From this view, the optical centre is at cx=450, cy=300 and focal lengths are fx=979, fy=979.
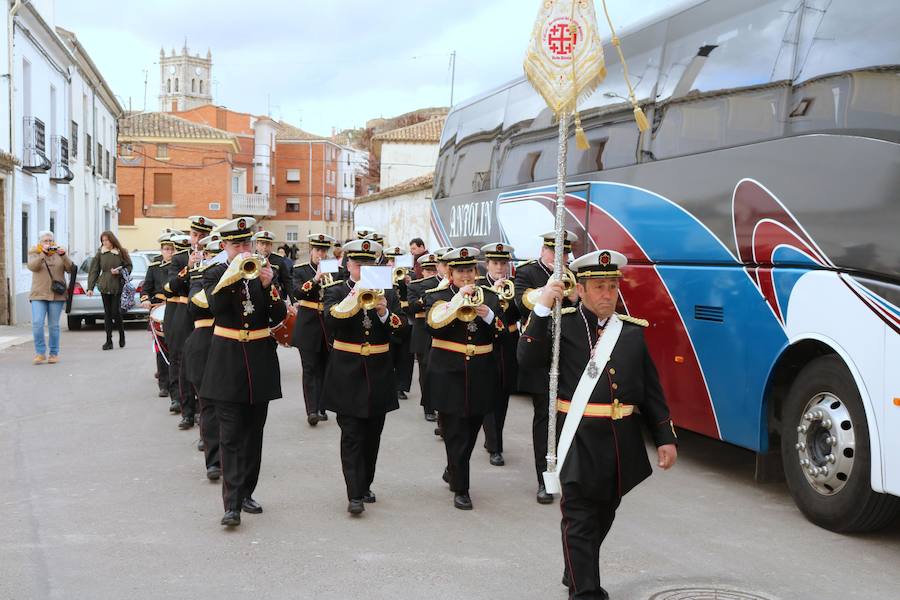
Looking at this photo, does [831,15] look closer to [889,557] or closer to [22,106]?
[889,557]

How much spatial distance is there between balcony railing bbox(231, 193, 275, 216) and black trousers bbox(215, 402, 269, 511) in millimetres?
65946

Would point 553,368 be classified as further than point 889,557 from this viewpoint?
No

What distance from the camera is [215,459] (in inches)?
296

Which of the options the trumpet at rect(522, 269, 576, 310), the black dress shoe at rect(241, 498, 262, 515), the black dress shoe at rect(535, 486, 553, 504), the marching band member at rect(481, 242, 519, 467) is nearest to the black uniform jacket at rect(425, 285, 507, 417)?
the marching band member at rect(481, 242, 519, 467)

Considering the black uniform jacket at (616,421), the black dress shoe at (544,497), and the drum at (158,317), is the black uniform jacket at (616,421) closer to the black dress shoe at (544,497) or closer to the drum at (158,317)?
the black dress shoe at (544,497)

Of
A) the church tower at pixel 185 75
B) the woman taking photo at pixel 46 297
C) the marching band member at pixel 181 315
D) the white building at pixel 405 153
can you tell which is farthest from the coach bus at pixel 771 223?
the church tower at pixel 185 75

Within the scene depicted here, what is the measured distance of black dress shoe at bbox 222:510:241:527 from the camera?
6203mm

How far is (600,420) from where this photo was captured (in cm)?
470

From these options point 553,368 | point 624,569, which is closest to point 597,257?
point 553,368

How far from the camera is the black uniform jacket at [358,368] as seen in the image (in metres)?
6.71

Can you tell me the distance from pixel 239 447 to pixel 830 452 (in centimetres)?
387

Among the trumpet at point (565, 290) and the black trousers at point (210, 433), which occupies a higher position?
the trumpet at point (565, 290)

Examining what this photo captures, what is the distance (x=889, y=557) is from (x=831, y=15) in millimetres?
3528

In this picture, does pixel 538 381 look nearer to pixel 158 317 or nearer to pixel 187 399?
pixel 187 399
